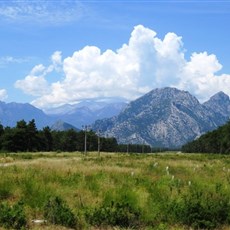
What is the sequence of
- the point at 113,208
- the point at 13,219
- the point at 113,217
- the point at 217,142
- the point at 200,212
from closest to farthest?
the point at 13,219 → the point at 113,217 → the point at 113,208 → the point at 200,212 → the point at 217,142

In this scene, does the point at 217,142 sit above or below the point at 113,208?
above

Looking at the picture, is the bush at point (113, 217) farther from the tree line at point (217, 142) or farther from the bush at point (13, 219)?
the tree line at point (217, 142)

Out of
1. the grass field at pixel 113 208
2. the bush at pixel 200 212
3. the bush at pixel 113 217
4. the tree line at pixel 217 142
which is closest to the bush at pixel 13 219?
the grass field at pixel 113 208

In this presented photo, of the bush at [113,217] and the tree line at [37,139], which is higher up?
the tree line at [37,139]

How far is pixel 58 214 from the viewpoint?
10.9m

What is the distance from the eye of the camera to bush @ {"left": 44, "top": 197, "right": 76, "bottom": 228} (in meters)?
10.7

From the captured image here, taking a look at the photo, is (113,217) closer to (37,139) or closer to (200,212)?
(200,212)

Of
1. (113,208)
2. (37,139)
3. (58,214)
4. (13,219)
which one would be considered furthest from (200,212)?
(37,139)

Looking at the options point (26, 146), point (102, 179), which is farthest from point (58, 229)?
point (26, 146)

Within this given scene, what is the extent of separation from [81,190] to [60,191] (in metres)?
0.74

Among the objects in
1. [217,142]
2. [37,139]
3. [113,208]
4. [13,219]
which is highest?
[217,142]

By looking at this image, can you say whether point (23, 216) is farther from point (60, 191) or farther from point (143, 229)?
point (60, 191)

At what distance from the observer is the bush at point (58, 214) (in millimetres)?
10672

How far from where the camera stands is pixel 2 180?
15.5m
